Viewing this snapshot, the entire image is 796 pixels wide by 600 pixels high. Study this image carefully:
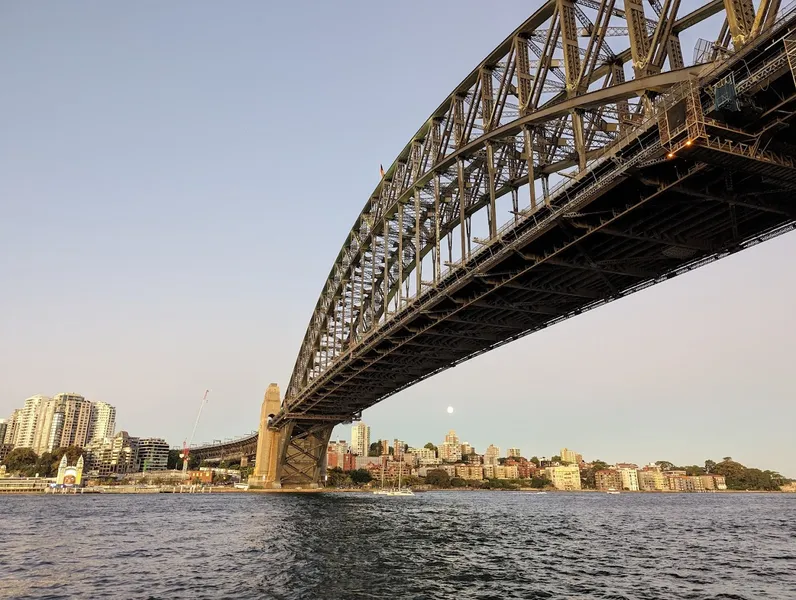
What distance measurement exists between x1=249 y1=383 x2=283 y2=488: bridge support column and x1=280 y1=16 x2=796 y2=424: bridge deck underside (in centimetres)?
6379

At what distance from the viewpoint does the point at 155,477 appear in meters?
172

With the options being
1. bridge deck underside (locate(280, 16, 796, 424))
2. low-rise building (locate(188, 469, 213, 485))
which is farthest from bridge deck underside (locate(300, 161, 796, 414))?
low-rise building (locate(188, 469, 213, 485))

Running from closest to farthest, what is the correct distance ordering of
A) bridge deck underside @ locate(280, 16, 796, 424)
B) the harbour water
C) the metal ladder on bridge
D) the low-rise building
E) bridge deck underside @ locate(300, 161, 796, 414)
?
the metal ladder on bridge
bridge deck underside @ locate(280, 16, 796, 424)
the harbour water
bridge deck underside @ locate(300, 161, 796, 414)
the low-rise building

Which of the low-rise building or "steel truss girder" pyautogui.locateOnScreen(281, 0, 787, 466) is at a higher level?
"steel truss girder" pyautogui.locateOnScreen(281, 0, 787, 466)

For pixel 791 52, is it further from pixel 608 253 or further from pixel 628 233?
pixel 608 253

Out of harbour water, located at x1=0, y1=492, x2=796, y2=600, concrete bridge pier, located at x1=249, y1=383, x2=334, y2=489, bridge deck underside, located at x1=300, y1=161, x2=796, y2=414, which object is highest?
bridge deck underside, located at x1=300, y1=161, x2=796, y2=414

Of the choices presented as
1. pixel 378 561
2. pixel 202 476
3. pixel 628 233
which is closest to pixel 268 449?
pixel 202 476

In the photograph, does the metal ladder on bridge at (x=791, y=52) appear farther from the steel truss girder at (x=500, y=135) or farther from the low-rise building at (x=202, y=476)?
the low-rise building at (x=202, y=476)

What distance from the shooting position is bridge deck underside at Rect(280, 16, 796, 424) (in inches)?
848

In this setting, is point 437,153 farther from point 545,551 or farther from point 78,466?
point 78,466

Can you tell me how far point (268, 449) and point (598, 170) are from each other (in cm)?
9655

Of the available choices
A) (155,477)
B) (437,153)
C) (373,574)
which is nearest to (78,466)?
(155,477)

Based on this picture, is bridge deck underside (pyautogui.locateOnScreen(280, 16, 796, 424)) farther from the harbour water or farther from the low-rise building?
the low-rise building

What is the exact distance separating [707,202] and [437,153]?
2745cm
